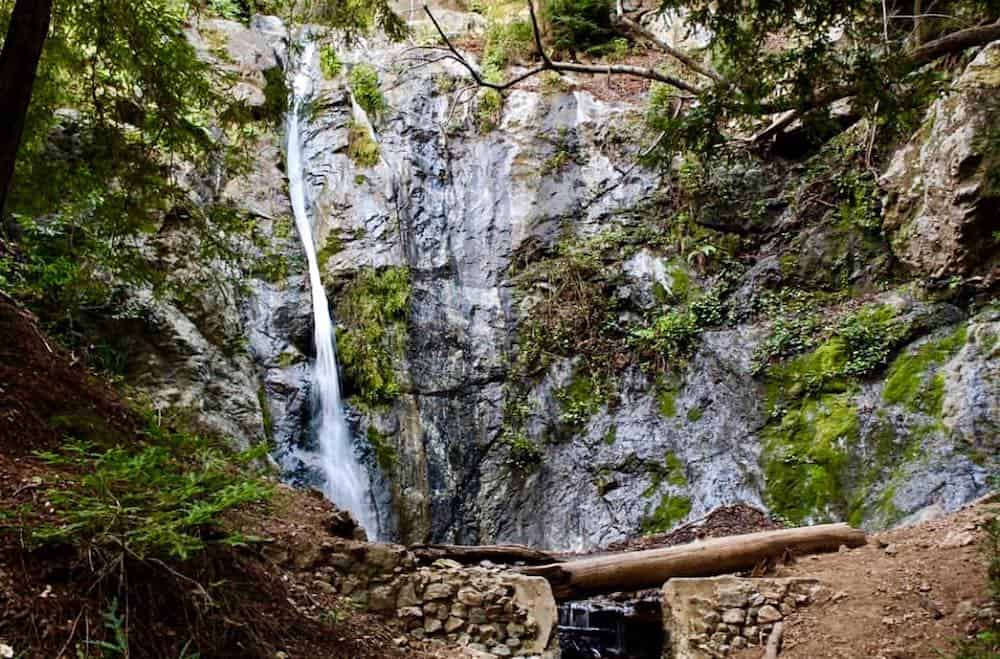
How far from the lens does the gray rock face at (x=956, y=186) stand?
320 inches

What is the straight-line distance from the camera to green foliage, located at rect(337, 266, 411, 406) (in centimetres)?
1032

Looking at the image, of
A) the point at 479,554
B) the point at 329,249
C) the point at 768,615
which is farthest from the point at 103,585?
the point at 329,249

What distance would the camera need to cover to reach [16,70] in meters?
3.62

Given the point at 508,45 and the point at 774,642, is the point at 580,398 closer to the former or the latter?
the point at 774,642

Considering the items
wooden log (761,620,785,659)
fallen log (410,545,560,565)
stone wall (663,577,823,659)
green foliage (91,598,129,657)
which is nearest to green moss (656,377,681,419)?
fallen log (410,545,560,565)

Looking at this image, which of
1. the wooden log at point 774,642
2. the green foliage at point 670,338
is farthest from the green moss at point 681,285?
the wooden log at point 774,642

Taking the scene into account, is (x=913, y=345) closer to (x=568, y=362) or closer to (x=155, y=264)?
(x=568, y=362)

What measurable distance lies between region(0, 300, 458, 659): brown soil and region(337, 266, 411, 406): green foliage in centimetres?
578

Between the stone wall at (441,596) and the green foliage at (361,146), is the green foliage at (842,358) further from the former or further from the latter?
the green foliage at (361,146)

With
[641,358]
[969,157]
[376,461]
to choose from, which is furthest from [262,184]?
[969,157]

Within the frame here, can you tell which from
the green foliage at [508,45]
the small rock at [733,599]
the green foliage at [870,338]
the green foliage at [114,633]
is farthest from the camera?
the green foliage at [508,45]

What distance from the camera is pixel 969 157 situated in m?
8.26

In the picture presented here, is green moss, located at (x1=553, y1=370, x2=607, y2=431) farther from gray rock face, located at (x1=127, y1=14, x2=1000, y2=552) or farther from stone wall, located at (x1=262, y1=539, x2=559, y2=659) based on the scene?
stone wall, located at (x1=262, y1=539, x2=559, y2=659)

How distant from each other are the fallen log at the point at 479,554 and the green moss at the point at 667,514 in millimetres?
3123
